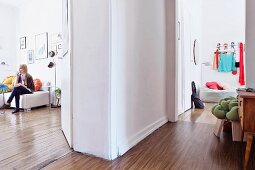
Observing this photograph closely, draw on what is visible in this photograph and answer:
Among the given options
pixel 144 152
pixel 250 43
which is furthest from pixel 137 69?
pixel 250 43

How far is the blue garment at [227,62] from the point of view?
243 inches

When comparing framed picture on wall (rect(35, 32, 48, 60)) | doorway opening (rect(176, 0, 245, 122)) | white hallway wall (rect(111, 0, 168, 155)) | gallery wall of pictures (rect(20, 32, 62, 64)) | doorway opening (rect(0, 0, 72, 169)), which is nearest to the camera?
white hallway wall (rect(111, 0, 168, 155))

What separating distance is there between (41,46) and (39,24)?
2.04 ft

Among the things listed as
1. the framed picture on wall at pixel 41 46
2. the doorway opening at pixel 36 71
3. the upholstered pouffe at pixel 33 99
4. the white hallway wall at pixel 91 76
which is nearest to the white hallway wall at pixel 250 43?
the white hallway wall at pixel 91 76

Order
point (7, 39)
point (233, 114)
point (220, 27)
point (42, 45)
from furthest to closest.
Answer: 1. point (220, 27)
2. point (7, 39)
3. point (42, 45)
4. point (233, 114)

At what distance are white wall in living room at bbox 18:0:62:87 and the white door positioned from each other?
2930 millimetres

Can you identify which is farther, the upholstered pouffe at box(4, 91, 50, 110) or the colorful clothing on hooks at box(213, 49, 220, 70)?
the colorful clothing on hooks at box(213, 49, 220, 70)

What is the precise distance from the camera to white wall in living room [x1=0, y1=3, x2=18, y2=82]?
622 centimetres

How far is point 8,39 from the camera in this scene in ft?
20.9

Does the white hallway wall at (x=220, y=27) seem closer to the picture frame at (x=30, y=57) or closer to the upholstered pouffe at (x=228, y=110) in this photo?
the upholstered pouffe at (x=228, y=110)

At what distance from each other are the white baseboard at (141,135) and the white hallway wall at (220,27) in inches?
154

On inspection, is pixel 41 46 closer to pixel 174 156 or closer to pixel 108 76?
pixel 108 76

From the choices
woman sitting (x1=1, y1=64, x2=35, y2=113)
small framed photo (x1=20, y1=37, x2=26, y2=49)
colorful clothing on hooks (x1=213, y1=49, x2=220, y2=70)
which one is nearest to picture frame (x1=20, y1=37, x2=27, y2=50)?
small framed photo (x1=20, y1=37, x2=26, y2=49)

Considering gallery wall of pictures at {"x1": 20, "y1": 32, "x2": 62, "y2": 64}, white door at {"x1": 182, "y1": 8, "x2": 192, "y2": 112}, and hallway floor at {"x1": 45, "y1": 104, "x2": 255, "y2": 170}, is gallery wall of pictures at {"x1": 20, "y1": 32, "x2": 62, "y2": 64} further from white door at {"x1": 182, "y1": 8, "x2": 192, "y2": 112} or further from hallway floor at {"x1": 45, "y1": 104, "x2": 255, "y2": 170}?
hallway floor at {"x1": 45, "y1": 104, "x2": 255, "y2": 170}
